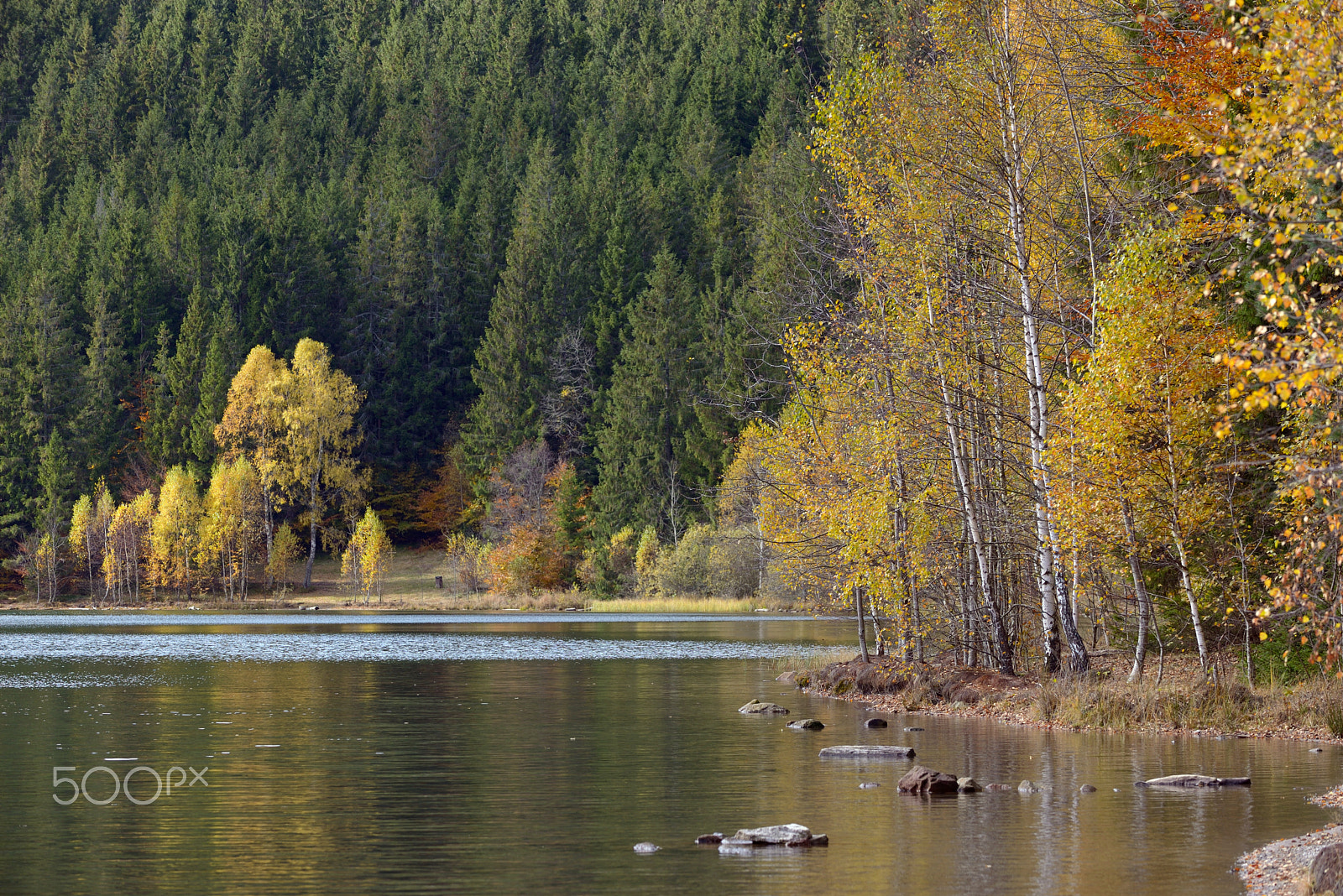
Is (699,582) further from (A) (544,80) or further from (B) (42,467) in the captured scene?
(A) (544,80)

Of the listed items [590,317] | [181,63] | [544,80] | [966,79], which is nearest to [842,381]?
[966,79]

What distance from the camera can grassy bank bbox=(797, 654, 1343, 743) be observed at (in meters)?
25.7

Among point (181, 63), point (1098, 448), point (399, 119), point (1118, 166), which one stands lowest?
point (1098, 448)

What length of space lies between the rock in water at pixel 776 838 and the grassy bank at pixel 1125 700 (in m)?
12.2

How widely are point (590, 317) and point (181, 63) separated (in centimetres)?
7850

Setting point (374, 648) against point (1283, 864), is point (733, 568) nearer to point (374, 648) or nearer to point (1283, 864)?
point (374, 648)

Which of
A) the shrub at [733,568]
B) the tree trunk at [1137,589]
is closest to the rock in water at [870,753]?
the tree trunk at [1137,589]

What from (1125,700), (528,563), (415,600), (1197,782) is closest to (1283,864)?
(1197,782)

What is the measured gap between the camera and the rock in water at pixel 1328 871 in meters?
12.2

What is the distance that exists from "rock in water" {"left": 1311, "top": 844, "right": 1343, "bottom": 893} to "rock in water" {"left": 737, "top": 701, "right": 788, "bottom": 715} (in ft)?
60.8

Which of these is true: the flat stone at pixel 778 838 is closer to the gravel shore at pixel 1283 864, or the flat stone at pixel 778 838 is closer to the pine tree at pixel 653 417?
the gravel shore at pixel 1283 864

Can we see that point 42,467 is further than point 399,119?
No

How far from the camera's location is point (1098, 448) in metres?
26.3

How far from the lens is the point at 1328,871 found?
484 inches
